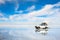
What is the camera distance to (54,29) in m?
2.27

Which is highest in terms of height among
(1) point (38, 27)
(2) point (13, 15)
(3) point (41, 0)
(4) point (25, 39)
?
(3) point (41, 0)

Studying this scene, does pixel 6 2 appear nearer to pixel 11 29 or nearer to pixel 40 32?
pixel 11 29

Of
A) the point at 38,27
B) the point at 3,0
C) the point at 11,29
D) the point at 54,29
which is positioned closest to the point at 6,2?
the point at 3,0

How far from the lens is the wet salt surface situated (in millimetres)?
2152

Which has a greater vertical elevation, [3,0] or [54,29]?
[3,0]

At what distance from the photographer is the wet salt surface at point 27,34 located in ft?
7.06

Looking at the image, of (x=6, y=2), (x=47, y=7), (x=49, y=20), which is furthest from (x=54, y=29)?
(x=6, y=2)

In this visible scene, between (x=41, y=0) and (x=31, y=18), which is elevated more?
(x=41, y=0)

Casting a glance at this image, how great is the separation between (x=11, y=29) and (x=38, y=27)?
0.33m

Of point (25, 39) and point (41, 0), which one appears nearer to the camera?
point (25, 39)

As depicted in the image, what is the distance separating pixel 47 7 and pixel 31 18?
9.4 inches

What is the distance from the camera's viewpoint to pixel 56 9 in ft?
7.62

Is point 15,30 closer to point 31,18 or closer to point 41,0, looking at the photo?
point 31,18

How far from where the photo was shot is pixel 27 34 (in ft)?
7.27
